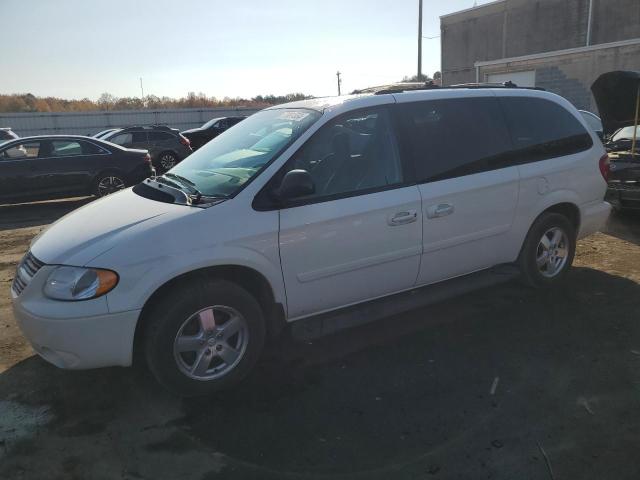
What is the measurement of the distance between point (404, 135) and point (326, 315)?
1.44 metres

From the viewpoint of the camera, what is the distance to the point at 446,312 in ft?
14.5

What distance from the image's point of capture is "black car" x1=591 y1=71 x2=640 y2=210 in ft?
22.1

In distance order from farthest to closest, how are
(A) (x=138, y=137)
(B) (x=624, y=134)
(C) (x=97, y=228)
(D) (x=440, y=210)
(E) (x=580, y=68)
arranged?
1. (E) (x=580, y=68)
2. (A) (x=138, y=137)
3. (B) (x=624, y=134)
4. (D) (x=440, y=210)
5. (C) (x=97, y=228)

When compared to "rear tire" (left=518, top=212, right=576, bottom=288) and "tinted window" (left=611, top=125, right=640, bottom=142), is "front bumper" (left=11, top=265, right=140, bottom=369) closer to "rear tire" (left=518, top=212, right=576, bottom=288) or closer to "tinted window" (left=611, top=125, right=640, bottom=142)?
"rear tire" (left=518, top=212, right=576, bottom=288)

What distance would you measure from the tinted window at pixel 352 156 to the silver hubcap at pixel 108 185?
8015mm

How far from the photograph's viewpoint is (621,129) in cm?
866

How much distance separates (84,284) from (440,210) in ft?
7.99

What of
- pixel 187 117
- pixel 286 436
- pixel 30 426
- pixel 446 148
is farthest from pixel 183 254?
pixel 187 117

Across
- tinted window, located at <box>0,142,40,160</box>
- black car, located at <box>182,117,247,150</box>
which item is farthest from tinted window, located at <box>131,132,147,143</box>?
tinted window, located at <box>0,142,40,160</box>

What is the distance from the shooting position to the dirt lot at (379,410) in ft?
8.64

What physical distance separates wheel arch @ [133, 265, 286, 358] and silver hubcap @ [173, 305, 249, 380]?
0.68 ft

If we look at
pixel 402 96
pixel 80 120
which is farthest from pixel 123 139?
pixel 80 120

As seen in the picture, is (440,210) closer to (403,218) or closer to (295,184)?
(403,218)

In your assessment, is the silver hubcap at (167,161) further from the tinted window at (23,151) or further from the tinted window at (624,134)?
the tinted window at (624,134)
